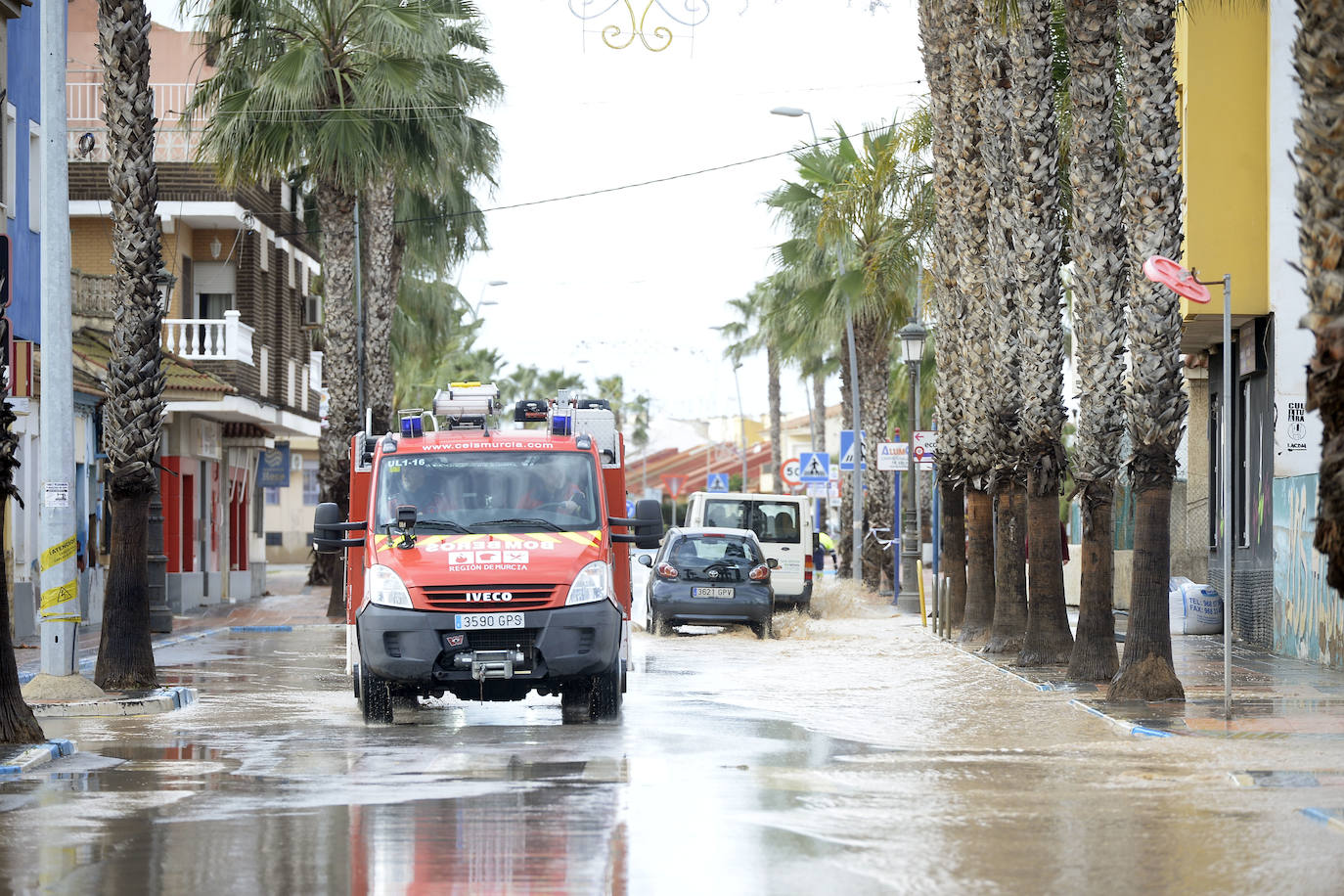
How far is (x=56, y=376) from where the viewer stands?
55.8 feet

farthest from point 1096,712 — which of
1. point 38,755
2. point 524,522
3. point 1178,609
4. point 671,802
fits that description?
point 1178,609

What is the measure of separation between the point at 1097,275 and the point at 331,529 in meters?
7.28

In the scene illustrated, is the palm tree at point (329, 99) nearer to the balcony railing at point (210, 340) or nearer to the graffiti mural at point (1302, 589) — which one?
the balcony railing at point (210, 340)

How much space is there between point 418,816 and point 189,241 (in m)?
32.4

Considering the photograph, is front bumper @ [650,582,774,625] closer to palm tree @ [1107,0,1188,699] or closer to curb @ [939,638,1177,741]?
curb @ [939,638,1177,741]

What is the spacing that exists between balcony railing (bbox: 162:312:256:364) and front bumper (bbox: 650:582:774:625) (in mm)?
14273

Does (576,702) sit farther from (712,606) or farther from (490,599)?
(712,606)

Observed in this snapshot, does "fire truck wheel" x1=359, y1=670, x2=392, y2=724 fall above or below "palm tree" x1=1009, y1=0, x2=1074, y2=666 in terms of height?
below

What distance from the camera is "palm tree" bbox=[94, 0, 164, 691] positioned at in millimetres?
18188

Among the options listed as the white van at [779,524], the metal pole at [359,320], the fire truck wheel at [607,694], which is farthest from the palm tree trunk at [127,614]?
the metal pole at [359,320]

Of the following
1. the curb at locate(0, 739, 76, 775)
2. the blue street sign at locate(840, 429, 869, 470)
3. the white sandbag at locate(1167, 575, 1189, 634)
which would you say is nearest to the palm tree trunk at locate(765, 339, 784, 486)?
the blue street sign at locate(840, 429, 869, 470)

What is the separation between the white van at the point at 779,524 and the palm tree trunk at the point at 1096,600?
13.6 m

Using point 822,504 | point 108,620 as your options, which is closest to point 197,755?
point 108,620

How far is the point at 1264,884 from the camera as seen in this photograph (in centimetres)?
810
